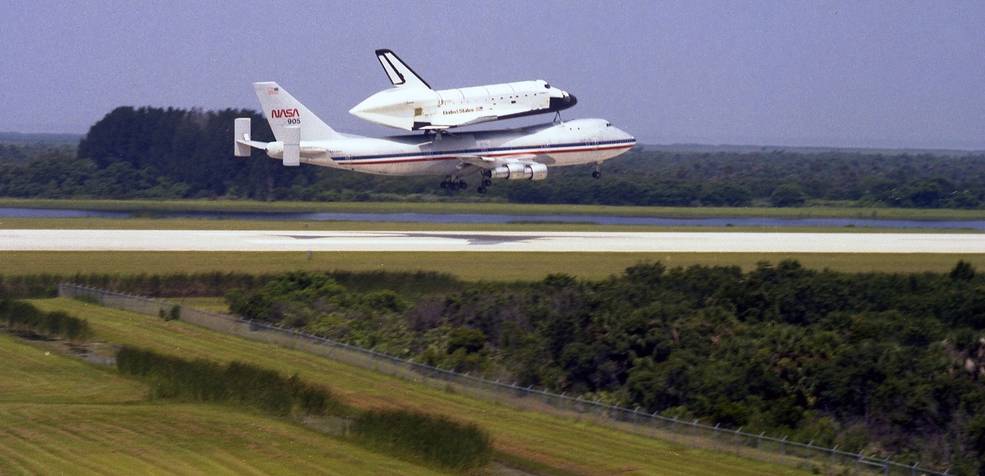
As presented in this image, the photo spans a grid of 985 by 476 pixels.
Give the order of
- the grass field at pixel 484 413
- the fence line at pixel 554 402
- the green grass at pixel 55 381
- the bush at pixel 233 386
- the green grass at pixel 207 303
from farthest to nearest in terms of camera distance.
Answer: the green grass at pixel 207 303, the green grass at pixel 55 381, the bush at pixel 233 386, the fence line at pixel 554 402, the grass field at pixel 484 413

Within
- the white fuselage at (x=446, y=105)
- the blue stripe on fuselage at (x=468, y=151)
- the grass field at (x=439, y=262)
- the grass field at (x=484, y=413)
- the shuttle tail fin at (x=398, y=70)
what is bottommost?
the grass field at (x=484, y=413)

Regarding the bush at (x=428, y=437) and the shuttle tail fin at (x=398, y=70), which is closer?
the bush at (x=428, y=437)

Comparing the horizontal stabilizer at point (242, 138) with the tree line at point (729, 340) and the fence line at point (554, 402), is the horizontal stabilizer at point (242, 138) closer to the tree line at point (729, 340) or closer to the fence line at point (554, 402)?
the tree line at point (729, 340)

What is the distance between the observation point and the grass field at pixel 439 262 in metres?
48.8

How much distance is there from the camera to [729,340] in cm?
3441

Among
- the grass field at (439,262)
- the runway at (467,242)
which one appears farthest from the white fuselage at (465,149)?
the grass field at (439,262)

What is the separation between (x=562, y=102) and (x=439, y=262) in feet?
54.1

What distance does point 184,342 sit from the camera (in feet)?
115

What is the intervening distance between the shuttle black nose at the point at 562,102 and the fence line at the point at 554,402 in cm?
2934

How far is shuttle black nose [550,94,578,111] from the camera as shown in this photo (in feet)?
216

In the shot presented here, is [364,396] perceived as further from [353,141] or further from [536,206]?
[536,206]

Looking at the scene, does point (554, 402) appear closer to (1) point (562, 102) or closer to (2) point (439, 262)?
Result: (2) point (439, 262)

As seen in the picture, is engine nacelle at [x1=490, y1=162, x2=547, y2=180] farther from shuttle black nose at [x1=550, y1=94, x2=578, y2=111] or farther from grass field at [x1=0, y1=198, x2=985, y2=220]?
grass field at [x1=0, y1=198, x2=985, y2=220]

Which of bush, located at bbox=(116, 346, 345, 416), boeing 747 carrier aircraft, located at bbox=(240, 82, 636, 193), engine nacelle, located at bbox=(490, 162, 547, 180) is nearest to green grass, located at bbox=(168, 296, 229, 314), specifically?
bush, located at bbox=(116, 346, 345, 416)
